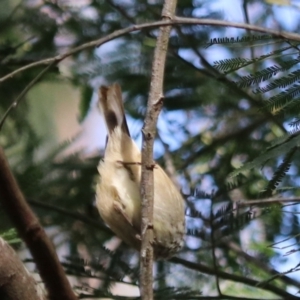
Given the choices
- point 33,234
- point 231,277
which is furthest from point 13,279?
point 231,277

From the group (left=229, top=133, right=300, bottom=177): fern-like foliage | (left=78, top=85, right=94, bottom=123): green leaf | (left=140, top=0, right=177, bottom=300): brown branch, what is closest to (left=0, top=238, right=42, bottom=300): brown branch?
(left=140, top=0, right=177, bottom=300): brown branch

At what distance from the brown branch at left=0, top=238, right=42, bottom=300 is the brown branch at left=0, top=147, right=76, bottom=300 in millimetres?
49

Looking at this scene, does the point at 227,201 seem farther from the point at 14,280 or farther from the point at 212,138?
the point at 14,280

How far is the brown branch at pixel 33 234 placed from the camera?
1.63 metres

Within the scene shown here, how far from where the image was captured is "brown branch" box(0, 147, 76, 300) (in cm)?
163

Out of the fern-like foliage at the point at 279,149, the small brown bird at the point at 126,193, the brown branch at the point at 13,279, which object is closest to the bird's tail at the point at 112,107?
the small brown bird at the point at 126,193

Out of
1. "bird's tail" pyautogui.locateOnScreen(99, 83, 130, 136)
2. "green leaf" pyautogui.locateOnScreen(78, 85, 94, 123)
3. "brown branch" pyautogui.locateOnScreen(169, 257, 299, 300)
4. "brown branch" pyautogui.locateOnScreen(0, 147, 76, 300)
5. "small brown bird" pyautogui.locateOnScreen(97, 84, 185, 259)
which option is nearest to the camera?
"brown branch" pyautogui.locateOnScreen(0, 147, 76, 300)

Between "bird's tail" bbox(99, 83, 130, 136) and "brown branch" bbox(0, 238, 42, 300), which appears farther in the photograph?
"bird's tail" bbox(99, 83, 130, 136)

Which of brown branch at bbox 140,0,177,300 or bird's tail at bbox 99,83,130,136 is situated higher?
bird's tail at bbox 99,83,130,136

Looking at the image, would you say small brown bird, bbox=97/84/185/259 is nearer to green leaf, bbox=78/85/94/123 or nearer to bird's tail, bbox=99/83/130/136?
bird's tail, bbox=99/83/130/136

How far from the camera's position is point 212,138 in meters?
3.46

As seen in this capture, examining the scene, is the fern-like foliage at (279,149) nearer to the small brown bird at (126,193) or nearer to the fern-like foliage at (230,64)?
the fern-like foliage at (230,64)

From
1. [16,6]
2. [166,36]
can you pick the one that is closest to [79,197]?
[16,6]

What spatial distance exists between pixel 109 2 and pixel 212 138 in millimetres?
818
